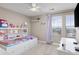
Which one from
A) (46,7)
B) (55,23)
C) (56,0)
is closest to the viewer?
(56,0)

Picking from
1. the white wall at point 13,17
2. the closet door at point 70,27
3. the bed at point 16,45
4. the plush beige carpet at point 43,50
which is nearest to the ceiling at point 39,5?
the white wall at point 13,17

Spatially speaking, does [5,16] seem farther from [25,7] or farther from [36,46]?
[36,46]

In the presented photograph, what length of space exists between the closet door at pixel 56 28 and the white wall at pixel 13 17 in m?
0.44

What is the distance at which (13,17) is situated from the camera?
1.42 meters

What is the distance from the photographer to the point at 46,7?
54.9 inches

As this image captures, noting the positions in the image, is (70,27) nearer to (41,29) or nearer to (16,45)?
(41,29)

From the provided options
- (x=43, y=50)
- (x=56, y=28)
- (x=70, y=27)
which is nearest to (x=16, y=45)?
(x=43, y=50)

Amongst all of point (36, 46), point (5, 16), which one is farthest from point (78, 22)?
point (5, 16)

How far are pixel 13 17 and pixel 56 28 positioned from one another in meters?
0.75

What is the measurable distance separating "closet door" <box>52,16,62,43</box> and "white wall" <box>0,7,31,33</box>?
17.1 inches

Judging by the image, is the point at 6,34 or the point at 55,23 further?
the point at 55,23

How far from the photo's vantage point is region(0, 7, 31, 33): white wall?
1.33 metres

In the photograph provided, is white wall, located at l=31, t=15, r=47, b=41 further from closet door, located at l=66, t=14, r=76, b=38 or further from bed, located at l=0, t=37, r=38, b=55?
closet door, located at l=66, t=14, r=76, b=38

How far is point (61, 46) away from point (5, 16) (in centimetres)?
104
